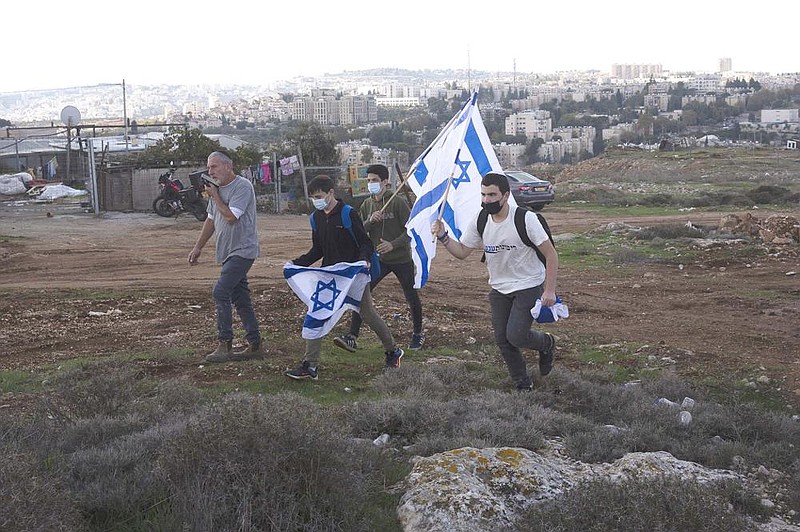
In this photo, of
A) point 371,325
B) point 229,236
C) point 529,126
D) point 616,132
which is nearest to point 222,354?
point 229,236

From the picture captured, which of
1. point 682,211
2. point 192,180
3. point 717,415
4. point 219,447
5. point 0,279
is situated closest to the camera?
point 219,447

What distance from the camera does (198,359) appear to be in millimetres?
8516

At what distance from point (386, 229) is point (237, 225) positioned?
153cm

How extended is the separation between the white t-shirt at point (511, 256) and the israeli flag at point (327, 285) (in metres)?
1.31

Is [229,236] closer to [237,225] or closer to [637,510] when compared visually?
[237,225]

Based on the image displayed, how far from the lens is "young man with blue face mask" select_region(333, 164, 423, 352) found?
29.0 ft

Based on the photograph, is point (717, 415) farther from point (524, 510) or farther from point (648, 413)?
point (524, 510)

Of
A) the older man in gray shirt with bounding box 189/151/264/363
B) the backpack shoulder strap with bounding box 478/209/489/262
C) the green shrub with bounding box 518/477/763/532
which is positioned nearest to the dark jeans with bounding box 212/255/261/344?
the older man in gray shirt with bounding box 189/151/264/363

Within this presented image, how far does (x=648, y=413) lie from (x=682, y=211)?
2114 cm

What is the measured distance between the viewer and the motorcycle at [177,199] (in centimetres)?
2364

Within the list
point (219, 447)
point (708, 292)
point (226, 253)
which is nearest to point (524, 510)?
point (219, 447)

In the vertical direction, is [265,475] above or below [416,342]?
above

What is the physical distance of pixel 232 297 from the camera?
8.41 metres

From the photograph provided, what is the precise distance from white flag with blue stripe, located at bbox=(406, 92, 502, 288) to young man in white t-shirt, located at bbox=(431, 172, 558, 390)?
3.64 feet
